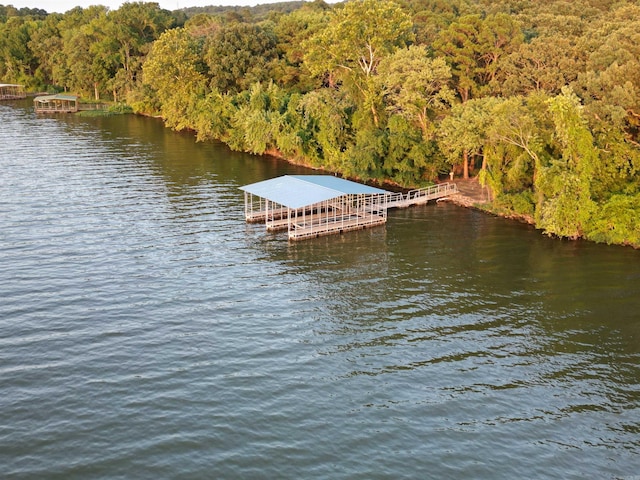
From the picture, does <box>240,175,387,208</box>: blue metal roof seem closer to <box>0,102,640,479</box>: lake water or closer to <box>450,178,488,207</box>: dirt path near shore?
<box>0,102,640,479</box>: lake water

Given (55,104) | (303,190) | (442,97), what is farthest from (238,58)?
(55,104)

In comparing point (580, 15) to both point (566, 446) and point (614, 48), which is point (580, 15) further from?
point (566, 446)

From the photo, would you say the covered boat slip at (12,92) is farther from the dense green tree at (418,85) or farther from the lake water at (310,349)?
the dense green tree at (418,85)

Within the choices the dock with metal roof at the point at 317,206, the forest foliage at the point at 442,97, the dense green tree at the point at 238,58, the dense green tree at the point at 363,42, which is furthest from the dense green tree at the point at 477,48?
the dense green tree at the point at 238,58

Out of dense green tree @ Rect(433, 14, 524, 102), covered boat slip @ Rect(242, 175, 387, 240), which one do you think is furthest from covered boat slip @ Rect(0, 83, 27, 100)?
covered boat slip @ Rect(242, 175, 387, 240)

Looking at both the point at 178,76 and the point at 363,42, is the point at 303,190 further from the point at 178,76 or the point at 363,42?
the point at 178,76

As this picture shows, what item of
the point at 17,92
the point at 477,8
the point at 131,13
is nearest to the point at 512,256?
the point at 477,8
